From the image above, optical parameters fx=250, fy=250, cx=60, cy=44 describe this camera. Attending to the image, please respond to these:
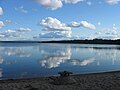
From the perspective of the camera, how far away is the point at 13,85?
13344 mm

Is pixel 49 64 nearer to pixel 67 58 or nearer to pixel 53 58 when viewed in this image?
pixel 53 58

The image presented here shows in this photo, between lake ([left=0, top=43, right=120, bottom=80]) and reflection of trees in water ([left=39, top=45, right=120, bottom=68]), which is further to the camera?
reflection of trees in water ([left=39, top=45, right=120, bottom=68])

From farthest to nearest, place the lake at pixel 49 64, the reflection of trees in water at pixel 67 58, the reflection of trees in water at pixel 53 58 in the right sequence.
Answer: the reflection of trees in water at pixel 67 58 → the reflection of trees in water at pixel 53 58 → the lake at pixel 49 64

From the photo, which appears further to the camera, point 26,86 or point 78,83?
point 78,83

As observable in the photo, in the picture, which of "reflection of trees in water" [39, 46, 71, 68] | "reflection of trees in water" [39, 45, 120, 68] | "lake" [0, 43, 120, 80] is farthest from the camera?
"reflection of trees in water" [39, 45, 120, 68]

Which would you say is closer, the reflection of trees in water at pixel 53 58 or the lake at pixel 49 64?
the lake at pixel 49 64

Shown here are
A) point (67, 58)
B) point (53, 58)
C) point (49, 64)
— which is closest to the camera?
point (49, 64)

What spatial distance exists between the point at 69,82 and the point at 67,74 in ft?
1.49

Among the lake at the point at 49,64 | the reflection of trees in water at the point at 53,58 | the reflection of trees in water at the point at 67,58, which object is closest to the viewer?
the lake at the point at 49,64

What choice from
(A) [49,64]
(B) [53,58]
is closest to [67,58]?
(B) [53,58]

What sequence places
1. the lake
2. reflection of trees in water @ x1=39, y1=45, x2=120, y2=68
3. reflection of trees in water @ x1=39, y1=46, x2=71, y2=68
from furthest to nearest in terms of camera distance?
reflection of trees in water @ x1=39, y1=45, x2=120, y2=68 < reflection of trees in water @ x1=39, y1=46, x2=71, y2=68 < the lake

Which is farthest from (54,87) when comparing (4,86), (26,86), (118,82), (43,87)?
(118,82)

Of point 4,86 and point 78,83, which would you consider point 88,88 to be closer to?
point 78,83

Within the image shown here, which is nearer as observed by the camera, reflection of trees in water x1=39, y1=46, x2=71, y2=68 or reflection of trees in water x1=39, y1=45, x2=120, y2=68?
reflection of trees in water x1=39, y1=46, x2=71, y2=68
